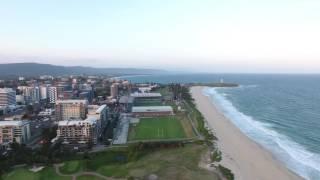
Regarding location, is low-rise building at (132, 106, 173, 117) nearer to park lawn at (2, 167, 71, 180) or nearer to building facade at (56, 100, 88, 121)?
building facade at (56, 100, 88, 121)

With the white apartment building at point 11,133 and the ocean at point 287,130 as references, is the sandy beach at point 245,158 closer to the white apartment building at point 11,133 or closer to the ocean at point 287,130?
the ocean at point 287,130

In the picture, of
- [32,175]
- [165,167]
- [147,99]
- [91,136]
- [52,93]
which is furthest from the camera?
[147,99]

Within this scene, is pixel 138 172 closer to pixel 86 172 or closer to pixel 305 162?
pixel 86 172

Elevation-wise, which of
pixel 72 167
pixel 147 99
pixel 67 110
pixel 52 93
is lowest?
pixel 147 99

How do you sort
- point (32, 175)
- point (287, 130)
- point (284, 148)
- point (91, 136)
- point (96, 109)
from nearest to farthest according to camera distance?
1. point (32, 175)
2. point (284, 148)
3. point (91, 136)
4. point (287, 130)
5. point (96, 109)

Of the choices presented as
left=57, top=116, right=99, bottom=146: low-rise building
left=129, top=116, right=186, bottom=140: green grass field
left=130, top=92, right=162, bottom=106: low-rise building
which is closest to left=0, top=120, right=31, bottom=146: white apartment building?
left=57, top=116, right=99, bottom=146: low-rise building

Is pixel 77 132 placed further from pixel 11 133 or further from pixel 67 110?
pixel 67 110

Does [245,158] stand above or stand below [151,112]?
below

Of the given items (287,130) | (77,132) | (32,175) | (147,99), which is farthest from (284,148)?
(147,99)
